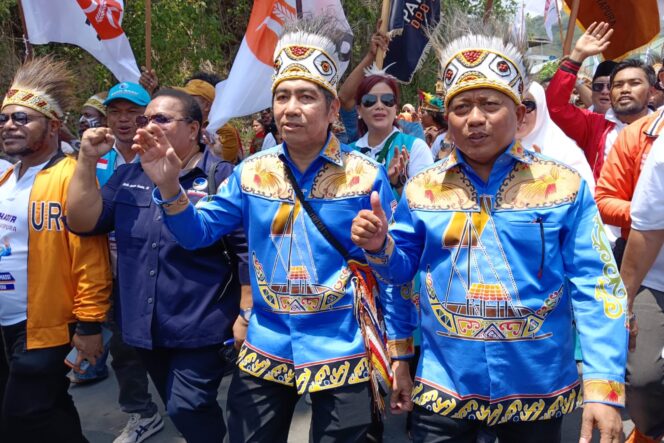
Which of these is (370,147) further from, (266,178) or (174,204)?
(174,204)

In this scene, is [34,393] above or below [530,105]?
below

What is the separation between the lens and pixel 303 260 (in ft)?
8.56

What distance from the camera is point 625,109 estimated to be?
173 inches

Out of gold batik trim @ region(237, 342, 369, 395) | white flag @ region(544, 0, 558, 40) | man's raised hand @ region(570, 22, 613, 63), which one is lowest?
gold batik trim @ region(237, 342, 369, 395)

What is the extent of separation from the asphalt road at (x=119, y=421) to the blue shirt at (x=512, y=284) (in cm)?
195

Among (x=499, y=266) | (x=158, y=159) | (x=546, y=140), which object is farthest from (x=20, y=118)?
(x=546, y=140)

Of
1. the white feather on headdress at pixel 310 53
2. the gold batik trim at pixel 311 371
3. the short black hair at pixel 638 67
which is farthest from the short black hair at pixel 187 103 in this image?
the short black hair at pixel 638 67

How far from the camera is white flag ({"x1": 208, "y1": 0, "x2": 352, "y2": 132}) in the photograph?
14.9ft

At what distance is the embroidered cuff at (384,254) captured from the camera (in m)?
2.23

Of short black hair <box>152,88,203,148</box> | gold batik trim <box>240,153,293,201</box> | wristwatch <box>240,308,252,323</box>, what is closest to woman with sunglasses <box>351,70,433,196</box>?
short black hair <box>152,88,203,148</box>

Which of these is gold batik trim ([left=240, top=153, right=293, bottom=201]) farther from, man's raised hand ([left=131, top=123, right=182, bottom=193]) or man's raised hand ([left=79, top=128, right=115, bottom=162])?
man's raised hand ([left=79, top=128, right=115, bottom=162])

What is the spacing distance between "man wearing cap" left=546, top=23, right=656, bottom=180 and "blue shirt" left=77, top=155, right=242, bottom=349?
2.34 m

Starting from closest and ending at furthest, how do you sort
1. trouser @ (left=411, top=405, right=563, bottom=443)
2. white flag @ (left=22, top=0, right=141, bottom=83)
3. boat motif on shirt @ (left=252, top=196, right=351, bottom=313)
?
trouser @ (left=411, top=405, right=563, bottom=443) → boat motif on shirt @ (left=252, top=196, right=351, bottom=313) → white flag @ (left=22, top=0, right=141, bottom=83)

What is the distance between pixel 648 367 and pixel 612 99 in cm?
225
